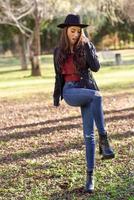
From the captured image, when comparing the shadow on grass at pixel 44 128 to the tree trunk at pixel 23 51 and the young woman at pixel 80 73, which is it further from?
the tree trunk at pixel 23 51

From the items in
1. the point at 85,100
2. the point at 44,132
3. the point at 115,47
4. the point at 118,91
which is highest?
the point at 85,100

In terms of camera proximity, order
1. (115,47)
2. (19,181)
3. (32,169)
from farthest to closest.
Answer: (115,47)
(32,169)
(19,181)

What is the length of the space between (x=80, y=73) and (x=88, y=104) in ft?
1.06

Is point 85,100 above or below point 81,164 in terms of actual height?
above

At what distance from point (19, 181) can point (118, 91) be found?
12530 millimetres

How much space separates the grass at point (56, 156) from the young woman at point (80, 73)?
1.32ft

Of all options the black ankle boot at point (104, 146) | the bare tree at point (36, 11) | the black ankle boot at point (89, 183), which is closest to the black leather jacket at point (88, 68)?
the black ankle boot at point (104, 146)

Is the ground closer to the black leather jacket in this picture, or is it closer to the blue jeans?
the blue jeans

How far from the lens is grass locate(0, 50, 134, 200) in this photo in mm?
5871

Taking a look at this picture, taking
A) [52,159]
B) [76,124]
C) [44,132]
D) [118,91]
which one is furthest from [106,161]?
[118,91]

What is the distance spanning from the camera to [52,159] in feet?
24.6

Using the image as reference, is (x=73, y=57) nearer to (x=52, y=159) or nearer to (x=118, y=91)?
(x=52, y=159)

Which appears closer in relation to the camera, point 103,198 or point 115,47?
point 103,198

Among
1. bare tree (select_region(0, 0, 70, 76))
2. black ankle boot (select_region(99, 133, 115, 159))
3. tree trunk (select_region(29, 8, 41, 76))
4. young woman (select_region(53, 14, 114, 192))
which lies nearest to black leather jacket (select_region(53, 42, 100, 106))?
young woman (select_region(53, 14, 114, 192))
